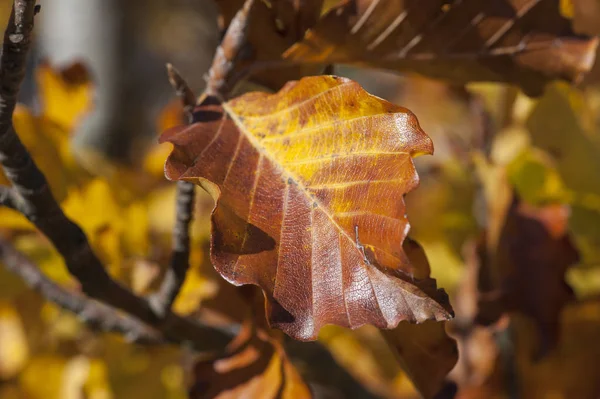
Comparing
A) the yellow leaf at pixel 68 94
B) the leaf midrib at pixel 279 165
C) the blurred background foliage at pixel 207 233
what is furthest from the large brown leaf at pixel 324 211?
the yellow leaf at pixel 68 94

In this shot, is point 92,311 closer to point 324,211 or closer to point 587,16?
point 324,211

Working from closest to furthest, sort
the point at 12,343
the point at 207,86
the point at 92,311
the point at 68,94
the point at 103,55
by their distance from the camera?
the point at 207,86 → the point at 92,311 → the point at 68,94 → the point at 12,343 → the point at 103,55

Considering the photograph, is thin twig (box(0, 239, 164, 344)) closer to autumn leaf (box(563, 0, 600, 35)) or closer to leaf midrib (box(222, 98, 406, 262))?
leaf midrib (box(222, 98, 406, 262))

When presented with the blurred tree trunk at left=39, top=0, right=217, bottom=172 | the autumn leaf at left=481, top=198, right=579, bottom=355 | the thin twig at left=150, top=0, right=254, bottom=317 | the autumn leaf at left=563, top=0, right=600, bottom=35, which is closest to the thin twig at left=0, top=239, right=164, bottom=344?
the thin twig at left=150, top=0, right=254, bottom=317

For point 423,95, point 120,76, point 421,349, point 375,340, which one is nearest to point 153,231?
point 375,340

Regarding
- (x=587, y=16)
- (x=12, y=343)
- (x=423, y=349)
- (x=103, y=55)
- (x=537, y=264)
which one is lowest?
(x=12, y=343)

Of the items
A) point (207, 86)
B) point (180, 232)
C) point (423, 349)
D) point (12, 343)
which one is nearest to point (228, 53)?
point (207, 86)
